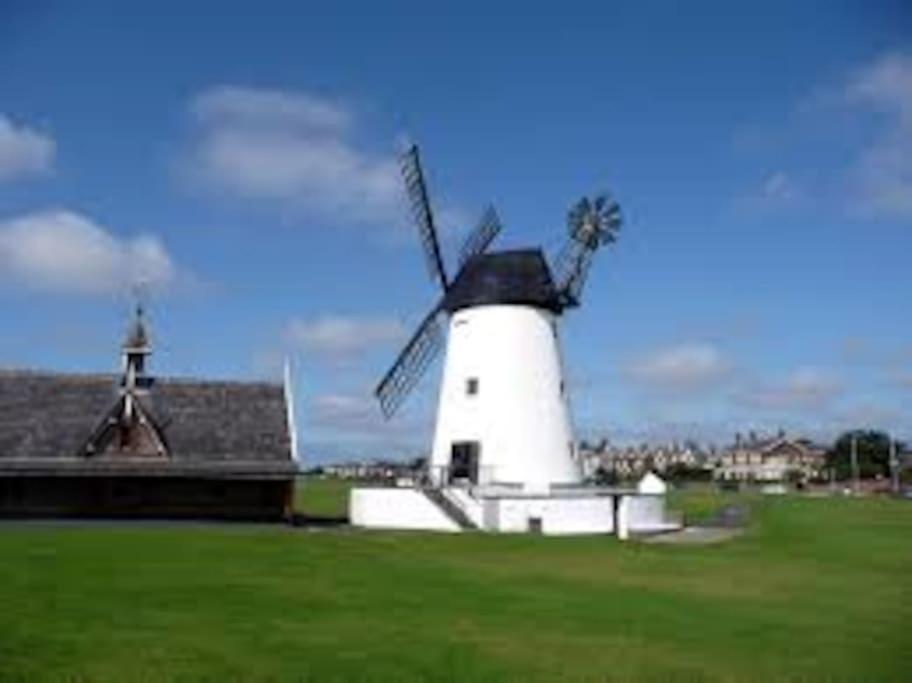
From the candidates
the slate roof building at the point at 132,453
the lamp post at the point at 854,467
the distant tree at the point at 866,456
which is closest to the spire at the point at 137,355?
the slate roof building at the point at 132,453

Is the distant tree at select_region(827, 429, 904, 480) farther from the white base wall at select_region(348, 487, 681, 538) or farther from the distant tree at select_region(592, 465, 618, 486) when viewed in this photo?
the white base wall at select_region(348, 487, 681, 538)

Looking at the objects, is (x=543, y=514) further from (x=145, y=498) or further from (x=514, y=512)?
(x=145, y=498)

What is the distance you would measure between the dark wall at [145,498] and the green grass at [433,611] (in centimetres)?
926

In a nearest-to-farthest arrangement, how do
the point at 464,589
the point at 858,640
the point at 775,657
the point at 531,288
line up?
the point at 775,657
the point at 858,640
the point at 464,589
the point at 531,288

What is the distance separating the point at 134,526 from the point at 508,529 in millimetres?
11613

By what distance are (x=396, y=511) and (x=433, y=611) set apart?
953 inches

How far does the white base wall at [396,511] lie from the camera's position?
42875 millimetres

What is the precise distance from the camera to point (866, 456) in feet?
505

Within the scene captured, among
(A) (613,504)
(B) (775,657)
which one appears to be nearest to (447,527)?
(A) (613,504)

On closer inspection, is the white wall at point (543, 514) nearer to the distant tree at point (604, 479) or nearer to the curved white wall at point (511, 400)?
the curved white wall at point (511, 400)

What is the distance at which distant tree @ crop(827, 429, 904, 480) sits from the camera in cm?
15100

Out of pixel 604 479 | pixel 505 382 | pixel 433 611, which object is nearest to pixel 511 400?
pixel 505 382

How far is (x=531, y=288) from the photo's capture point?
45.8 meters

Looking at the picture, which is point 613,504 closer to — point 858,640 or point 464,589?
point 464,589
